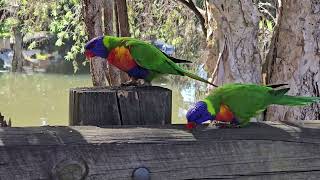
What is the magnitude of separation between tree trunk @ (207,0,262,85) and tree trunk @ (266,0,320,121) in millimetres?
232

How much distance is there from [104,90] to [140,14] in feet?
23.4

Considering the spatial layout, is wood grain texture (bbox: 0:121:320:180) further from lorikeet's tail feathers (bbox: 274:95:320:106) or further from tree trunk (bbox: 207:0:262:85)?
tree trunk (bbox: 207:0:262:85)

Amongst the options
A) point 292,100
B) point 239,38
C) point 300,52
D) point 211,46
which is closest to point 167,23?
point 211,46

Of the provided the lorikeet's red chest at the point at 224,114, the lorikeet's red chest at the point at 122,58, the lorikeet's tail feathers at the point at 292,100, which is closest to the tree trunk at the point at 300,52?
the lorikeet's red chest at the point at 122,58

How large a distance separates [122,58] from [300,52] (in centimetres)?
242

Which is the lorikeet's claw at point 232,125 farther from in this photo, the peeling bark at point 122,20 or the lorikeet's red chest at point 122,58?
the peeling bark at point 122,20

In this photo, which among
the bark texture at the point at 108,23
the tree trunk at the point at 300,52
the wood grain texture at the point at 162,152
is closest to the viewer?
the wood grain texture at the point at 162,152

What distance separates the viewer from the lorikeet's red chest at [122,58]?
1.93m

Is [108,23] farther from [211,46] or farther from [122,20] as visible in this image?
[211,46]

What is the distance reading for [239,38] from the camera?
4.17 meters

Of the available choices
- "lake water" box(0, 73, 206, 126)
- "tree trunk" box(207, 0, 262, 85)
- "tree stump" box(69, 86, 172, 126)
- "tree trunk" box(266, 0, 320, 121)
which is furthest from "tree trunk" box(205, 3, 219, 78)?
"lake water" box(0, 73, 206, 126)

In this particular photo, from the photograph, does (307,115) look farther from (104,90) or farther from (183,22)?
(183,22)

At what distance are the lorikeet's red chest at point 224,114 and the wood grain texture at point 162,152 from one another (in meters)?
0.28

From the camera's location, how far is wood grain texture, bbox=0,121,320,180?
3.01 ft
